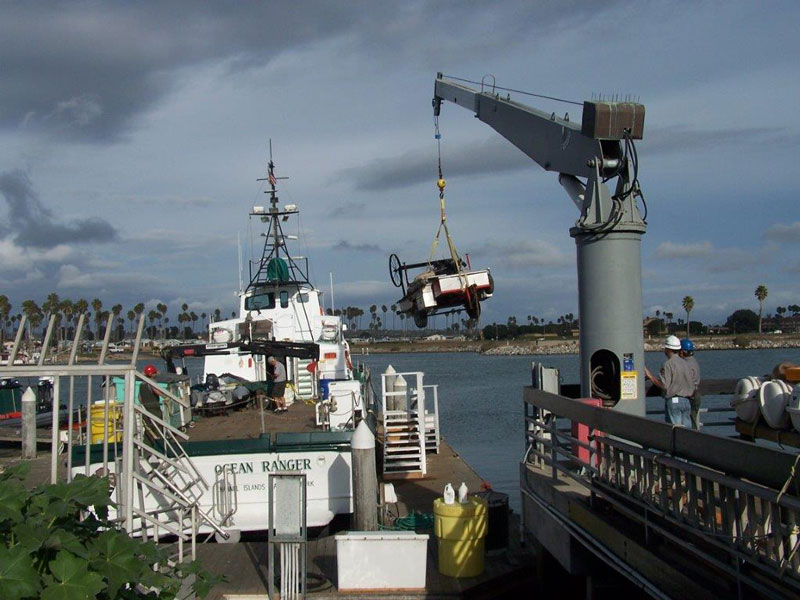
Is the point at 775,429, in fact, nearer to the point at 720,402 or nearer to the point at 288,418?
the point at 288,418

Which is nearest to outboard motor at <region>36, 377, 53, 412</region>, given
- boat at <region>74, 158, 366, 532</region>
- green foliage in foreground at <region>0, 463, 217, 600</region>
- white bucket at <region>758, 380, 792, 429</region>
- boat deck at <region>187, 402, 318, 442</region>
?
boat at <region>74, 158, 366, 532</region>

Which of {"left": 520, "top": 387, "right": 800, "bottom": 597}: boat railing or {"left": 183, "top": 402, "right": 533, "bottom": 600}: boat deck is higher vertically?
{"left": 520, "top": 387, "right": 800, "bottom": 597}: boat railing

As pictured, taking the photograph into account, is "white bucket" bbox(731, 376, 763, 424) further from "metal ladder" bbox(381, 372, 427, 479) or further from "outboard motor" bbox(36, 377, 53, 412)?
"outboard motor" bbox(36, 377, 53, 412)

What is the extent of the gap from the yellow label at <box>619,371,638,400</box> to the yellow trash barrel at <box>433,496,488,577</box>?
6.42ft

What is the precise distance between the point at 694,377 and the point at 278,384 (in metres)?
8.91

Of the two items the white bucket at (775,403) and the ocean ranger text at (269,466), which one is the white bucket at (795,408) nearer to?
the white bucket at (775,403)

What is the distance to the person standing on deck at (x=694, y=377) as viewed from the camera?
954cm

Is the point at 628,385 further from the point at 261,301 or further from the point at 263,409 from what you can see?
the point at 261,301

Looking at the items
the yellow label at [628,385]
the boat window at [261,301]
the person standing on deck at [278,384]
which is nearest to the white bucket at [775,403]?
the yellow label at [628,385]

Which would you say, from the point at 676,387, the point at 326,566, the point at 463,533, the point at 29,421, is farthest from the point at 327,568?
the point at 29,421

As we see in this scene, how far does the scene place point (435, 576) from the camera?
9219mm

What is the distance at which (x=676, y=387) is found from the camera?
957cm

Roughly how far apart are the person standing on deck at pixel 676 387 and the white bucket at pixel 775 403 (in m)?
2.45

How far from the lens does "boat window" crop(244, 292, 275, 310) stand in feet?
74.6
